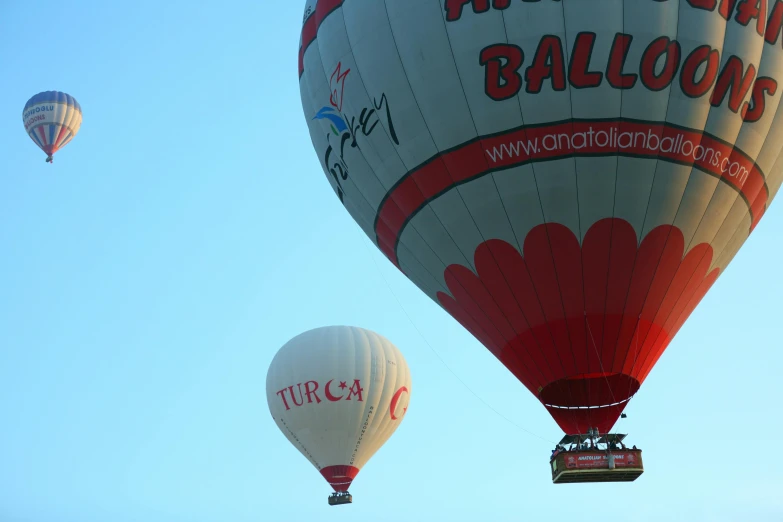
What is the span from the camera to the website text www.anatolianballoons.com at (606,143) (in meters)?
13.9

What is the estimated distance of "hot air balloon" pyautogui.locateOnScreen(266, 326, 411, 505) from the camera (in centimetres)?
2881

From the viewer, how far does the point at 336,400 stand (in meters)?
28.7

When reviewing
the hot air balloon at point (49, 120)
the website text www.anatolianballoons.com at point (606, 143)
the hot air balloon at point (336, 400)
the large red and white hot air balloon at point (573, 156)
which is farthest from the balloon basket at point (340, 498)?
the hot air balloon at point (49, 120)

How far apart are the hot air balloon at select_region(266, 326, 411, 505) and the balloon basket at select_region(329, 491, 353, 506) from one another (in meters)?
0.03

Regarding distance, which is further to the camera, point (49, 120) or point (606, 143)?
point (49, 120)

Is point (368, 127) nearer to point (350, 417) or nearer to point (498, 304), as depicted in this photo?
point (498, 304)

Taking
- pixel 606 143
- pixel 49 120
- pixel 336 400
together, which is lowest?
pixel 606 143

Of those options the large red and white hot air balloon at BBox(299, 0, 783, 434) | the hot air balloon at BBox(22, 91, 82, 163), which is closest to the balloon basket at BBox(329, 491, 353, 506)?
the large red and white hot air balloon at BBox(299, 0, 783, 434)

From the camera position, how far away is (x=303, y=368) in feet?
96.5

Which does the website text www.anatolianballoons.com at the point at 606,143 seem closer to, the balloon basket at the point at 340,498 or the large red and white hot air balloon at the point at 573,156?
the large red and white hot air balloon at the point at 573,156

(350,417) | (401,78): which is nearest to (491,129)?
(401,78)

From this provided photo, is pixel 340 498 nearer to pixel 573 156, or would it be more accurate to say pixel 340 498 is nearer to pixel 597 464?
pixel 597 464

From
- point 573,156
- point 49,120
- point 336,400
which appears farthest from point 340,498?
point 49,120

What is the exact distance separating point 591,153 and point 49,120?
3060cm
